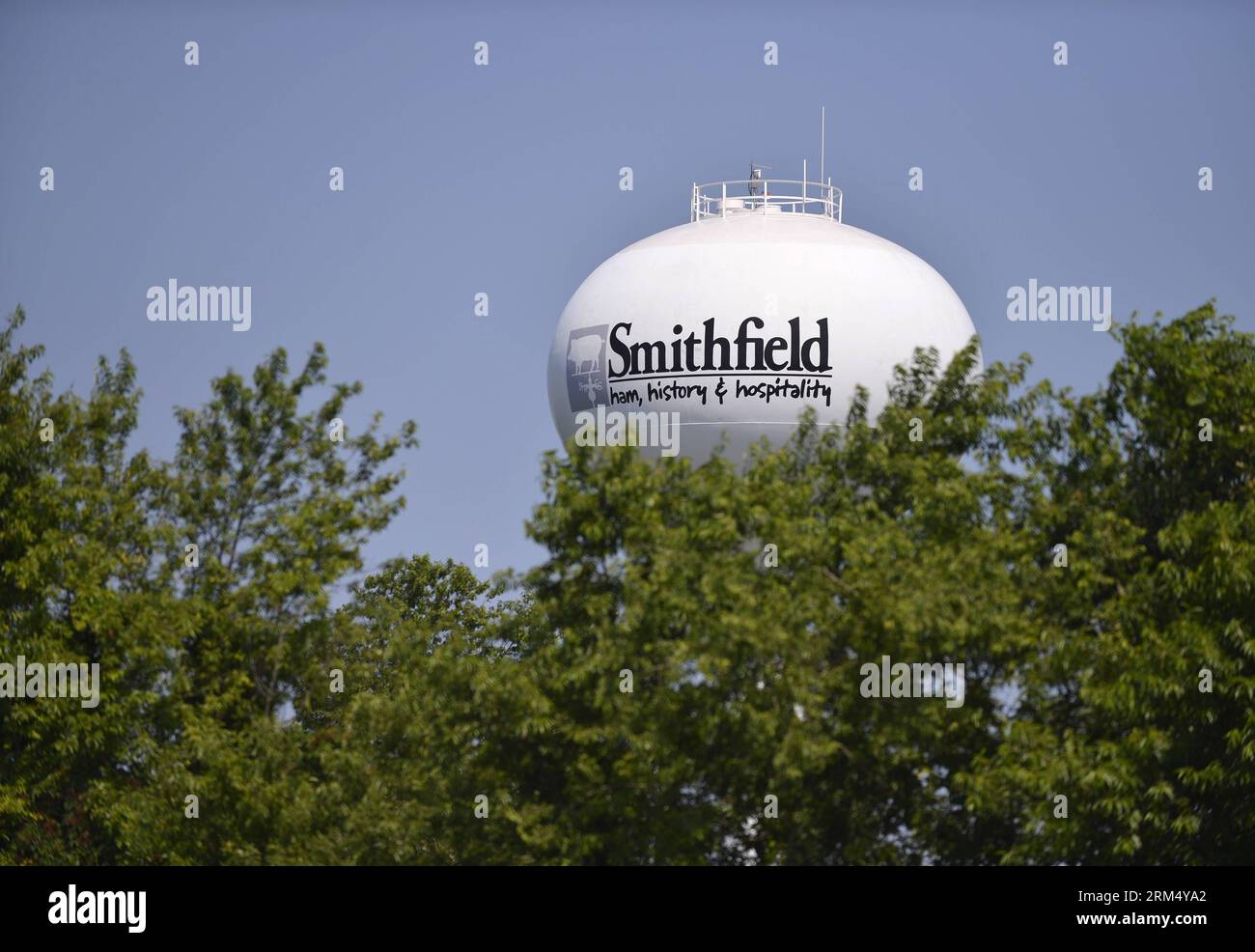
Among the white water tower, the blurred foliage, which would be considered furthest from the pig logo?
the blurred foliage

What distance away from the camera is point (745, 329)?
36750mm

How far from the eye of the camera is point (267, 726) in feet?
102

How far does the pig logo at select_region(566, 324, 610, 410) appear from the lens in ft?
124

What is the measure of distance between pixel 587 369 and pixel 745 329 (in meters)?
3.01

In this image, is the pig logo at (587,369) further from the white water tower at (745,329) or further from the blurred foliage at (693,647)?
the blurred foliage at (693,647)

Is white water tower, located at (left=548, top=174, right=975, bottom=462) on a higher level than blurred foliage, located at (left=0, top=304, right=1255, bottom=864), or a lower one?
higher

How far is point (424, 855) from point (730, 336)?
1118cm

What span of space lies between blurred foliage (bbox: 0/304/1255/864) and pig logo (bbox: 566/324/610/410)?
466 cm

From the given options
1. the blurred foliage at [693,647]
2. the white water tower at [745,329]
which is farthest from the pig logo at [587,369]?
the blurred foliage at [693,647]

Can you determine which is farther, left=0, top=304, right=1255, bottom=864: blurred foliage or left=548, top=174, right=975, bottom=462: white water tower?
left=548, top=174, right=975, bottom=462: white water tower

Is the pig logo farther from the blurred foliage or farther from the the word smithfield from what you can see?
the blurred foliage

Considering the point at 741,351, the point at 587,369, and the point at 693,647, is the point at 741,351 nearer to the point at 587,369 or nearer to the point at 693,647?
the point at 587,369

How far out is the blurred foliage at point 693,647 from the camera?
1071 inches

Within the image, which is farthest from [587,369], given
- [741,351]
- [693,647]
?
[693,647]
